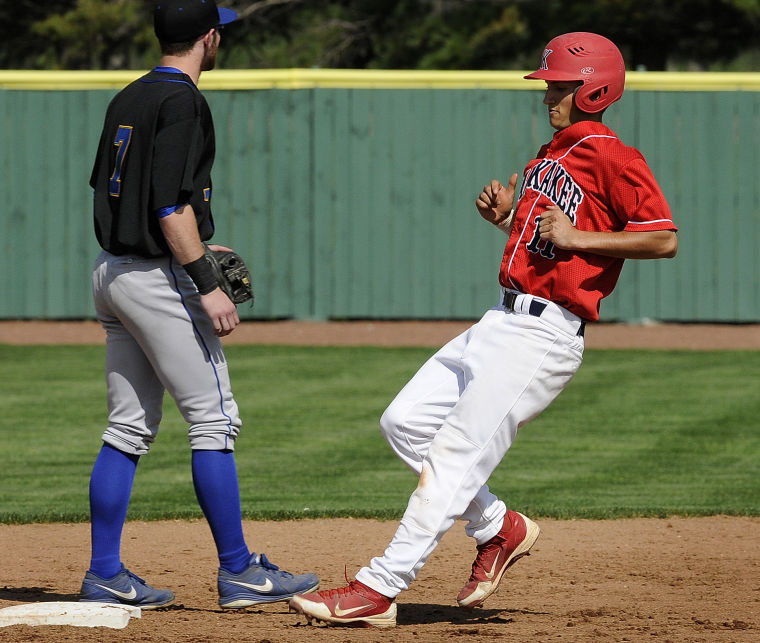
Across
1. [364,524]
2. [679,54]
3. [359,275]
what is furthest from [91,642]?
[679,54]

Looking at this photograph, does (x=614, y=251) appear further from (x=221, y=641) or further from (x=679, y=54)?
(x=679, y=54)

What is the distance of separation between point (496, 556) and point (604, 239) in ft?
3.85

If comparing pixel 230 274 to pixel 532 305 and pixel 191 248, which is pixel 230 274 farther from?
pixel 532 305

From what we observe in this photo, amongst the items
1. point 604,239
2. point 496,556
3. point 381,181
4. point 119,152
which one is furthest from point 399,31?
point 604,239

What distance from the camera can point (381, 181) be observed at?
1409cm

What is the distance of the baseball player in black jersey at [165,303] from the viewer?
4.17m

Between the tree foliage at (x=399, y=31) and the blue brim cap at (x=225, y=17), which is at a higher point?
the blue brim cap at (x=225, y=17)

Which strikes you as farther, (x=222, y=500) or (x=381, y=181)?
(x=381, y=181)

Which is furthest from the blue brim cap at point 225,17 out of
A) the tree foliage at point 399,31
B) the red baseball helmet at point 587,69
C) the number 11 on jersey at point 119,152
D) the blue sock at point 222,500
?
the tree foliage at point 399,31

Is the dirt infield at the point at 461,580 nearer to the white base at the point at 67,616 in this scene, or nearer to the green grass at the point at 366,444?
the white base at the point at 67,616

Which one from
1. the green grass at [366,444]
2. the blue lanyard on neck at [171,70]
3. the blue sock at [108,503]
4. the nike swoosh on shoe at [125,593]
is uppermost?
the blue lanyard on neck at [171,70]

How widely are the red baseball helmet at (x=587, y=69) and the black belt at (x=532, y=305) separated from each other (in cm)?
66

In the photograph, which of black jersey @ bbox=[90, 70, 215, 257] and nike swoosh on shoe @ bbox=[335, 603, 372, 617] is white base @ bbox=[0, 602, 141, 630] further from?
black jersey @ bbox=[90, 70, 215, 257]

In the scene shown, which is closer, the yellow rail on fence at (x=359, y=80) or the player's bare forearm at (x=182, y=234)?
the player's bare forearm at (x=182, y=234)
